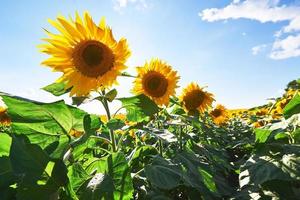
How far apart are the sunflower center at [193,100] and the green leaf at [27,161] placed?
3251 millimetres

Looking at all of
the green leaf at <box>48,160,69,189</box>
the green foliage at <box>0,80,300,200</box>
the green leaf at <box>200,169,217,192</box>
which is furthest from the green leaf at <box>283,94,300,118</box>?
the green leaf at <box>48,160,69,189</box>

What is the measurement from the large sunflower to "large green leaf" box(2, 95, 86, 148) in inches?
14.9

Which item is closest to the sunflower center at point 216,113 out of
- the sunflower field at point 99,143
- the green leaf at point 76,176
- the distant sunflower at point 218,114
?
the distant sunflower at point 218,114

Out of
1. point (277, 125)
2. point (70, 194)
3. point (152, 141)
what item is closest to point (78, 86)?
point (70, 194)

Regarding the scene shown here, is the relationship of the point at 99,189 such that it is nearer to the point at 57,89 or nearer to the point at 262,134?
the point at 57,89

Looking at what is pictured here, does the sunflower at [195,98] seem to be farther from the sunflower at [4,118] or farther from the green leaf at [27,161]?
the sunflower at [4,118]

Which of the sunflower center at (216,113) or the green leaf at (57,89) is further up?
the sunflower center at (216,113)

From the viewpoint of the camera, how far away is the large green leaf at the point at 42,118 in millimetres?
2013

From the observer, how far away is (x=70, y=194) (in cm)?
198

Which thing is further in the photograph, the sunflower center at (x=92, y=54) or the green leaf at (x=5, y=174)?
the sunflower center at (x=92, y=54)

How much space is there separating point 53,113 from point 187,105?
2992 millimetres

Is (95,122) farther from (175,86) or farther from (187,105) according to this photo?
(187,105)

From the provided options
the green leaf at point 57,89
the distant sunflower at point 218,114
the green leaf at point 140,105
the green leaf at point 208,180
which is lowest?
the green leaf at point 208,180

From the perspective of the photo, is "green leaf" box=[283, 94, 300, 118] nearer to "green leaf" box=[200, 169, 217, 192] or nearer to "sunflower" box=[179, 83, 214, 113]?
"green leaf" box=[200, 169, 217, 192]
